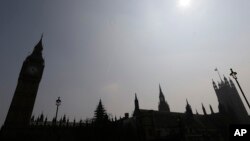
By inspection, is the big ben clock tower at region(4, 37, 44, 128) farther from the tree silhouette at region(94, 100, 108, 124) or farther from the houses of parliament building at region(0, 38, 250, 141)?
the tree silhouette at region(94, 100, 108, 124)

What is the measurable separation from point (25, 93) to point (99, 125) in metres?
24.4

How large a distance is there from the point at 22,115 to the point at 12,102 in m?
4.88

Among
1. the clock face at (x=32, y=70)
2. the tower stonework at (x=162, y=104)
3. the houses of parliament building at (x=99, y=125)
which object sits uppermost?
the clock face at (x=32, y=70)

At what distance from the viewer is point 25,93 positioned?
5144 cm

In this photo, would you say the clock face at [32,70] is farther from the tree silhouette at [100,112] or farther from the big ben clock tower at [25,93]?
the tree silhouette at [100,112]

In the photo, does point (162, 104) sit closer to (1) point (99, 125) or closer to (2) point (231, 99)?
(2) point (231, 99)

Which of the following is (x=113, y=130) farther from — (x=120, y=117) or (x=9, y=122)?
(x=9, y=122)

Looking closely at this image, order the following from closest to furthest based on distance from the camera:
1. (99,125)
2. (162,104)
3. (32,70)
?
1. (99,125)
2. (32,70)
3. (162,104)

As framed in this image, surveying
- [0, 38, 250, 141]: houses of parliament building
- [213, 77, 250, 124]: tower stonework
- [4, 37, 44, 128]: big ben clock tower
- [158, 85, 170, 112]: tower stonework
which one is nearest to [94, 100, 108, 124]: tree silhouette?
[0, 38, 250, 141]: houses of parliament building

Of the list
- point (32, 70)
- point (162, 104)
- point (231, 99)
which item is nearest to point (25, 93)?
point (32, 70)

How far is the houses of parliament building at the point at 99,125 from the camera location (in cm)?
4306

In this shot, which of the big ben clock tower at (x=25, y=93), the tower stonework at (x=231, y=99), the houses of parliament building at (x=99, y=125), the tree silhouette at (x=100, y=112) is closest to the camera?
the houses of parliament building at (x=99, y=125)

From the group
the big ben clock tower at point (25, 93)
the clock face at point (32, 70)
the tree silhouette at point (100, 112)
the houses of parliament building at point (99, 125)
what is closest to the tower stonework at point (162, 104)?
the houses of parliament building at point (99, 125)

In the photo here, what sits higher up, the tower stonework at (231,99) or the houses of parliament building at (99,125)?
the tower stonework at (231,99)
